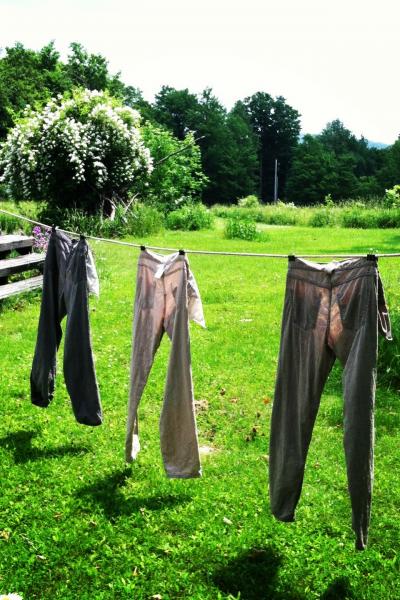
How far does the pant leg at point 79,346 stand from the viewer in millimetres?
4102

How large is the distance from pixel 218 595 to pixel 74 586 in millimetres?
778

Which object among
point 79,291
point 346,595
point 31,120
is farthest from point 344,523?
point 31,120

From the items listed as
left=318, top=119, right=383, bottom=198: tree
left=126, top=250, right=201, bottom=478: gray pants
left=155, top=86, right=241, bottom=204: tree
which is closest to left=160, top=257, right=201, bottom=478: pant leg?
left=126, top=250, right=201, bottom=478: gray pants

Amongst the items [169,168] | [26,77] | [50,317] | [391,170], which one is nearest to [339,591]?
[50,317]

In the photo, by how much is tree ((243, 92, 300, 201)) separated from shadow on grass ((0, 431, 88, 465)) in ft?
237

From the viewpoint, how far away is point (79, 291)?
4.11 m

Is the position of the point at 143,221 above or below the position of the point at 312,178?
below

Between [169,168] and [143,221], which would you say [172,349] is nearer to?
[143,221]

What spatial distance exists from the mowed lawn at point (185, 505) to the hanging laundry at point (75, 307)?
58 cm

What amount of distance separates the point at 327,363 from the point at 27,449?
105 inches

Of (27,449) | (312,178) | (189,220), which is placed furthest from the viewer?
(312,178)

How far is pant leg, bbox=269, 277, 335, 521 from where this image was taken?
9.96 feet

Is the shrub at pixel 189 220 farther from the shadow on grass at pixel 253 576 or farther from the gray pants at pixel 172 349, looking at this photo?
the shadow on grass at pixel 253 576

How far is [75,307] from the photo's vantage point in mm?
4105
